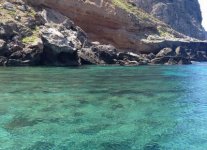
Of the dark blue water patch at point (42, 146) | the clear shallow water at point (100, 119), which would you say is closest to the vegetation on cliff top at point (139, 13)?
the clear shallow water at point (100, 119)

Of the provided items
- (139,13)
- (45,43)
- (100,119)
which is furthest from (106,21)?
(100,119)

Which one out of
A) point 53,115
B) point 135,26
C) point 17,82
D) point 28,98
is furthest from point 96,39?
point 53,115

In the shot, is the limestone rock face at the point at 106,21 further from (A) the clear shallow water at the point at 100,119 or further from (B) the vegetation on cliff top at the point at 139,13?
(A) the clear shallow water at the point at 100,119

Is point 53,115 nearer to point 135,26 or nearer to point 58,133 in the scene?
point 58,133

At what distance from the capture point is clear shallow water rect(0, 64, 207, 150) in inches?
751

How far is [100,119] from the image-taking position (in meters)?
24.5

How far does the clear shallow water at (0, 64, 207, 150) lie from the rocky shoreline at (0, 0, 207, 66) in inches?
1338

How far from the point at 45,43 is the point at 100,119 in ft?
173

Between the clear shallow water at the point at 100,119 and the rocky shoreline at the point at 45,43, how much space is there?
34.0m

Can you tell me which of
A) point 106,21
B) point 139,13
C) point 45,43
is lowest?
point 45,43

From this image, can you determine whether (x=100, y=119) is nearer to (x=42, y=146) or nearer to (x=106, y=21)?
(x=42, y=146)

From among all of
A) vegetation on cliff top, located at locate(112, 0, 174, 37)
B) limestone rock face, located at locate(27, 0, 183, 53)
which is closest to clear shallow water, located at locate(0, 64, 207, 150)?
limestone rock face, located at locate(27, 0, 183, 53)

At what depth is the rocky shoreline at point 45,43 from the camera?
72562 mm

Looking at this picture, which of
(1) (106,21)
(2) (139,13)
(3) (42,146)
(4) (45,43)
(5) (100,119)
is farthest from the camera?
(2) (139,13)
